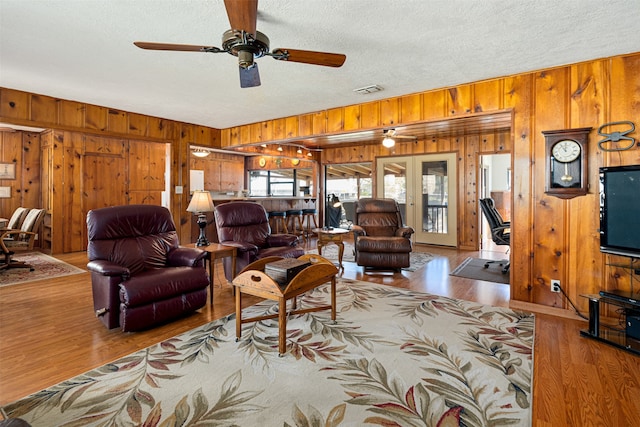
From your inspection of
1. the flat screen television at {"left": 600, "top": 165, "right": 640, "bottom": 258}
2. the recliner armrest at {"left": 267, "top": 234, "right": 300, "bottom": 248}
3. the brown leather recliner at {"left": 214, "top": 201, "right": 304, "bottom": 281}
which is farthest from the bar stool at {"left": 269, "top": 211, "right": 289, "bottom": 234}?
the flat screen television at {"left": 600, "top": 165, "right": 640, "bottom": 258}

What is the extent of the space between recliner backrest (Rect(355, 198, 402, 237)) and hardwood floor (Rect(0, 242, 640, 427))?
151 cm

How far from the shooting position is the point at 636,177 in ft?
8.09

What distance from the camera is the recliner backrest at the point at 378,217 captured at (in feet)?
17.5

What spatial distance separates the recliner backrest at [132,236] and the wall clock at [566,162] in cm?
393

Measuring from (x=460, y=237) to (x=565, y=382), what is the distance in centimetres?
509

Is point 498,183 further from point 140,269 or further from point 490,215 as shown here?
point 140,269

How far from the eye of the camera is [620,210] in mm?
2576

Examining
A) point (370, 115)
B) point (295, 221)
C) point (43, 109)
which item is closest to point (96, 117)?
point (43, 109)

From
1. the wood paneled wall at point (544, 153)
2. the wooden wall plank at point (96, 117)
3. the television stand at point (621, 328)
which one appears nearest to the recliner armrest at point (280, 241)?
the wood paneled wall at point (544, 153)

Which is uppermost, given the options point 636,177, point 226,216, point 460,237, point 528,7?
point 528,7

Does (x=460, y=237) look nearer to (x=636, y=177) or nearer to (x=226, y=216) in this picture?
(x=636, y=177)

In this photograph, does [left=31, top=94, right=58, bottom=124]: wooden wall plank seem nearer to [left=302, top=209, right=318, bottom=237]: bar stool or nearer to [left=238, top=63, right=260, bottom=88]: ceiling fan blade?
[left=238, top=63, right=260, bottom=88]: ceiling fan blade

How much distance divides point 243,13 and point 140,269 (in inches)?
101

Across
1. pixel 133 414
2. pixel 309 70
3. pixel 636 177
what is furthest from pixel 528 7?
pixel 133 414
